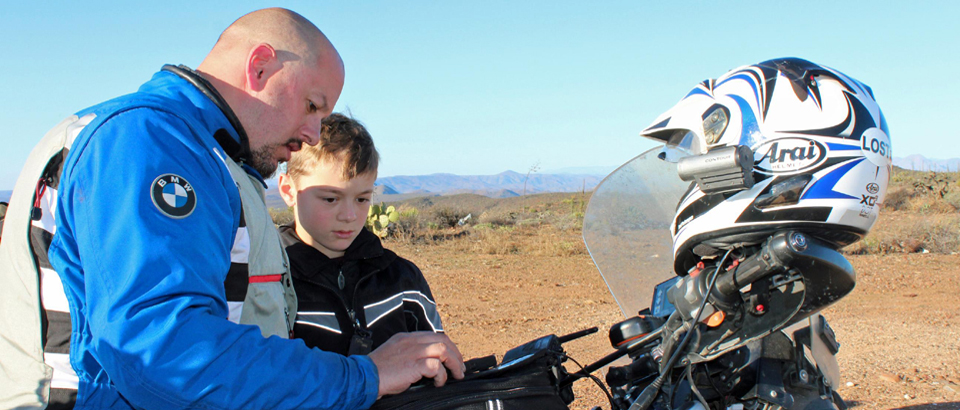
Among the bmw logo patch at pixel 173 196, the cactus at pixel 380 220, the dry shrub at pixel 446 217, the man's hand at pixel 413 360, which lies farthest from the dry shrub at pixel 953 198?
the bmw logo patch at pixel 173 196

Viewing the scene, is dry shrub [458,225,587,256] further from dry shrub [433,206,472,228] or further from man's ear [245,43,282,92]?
man's ear [245,43,282,92]

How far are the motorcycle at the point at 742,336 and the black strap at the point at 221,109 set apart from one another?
3.73ft

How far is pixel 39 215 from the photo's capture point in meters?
1.40

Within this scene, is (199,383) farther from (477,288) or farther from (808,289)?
(477,288)

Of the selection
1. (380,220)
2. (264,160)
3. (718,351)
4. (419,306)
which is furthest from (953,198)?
(264,160)

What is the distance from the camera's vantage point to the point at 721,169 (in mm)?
2104

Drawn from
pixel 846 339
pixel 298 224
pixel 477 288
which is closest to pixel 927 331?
pixel 846 339

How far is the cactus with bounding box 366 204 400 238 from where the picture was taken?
13055 mm

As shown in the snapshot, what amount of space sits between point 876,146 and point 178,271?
2.15 m

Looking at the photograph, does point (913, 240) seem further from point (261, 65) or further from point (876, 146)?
point (261, 65)

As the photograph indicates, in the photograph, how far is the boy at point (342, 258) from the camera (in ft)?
8.32

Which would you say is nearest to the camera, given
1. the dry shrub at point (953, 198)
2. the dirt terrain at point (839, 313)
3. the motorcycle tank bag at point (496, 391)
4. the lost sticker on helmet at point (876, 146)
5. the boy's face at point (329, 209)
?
the motorcycle tank bag at point (496, 391)

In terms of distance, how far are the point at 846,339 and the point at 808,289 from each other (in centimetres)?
443

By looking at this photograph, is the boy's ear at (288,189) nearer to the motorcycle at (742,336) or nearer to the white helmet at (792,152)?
the motorcycle at (742,336)
